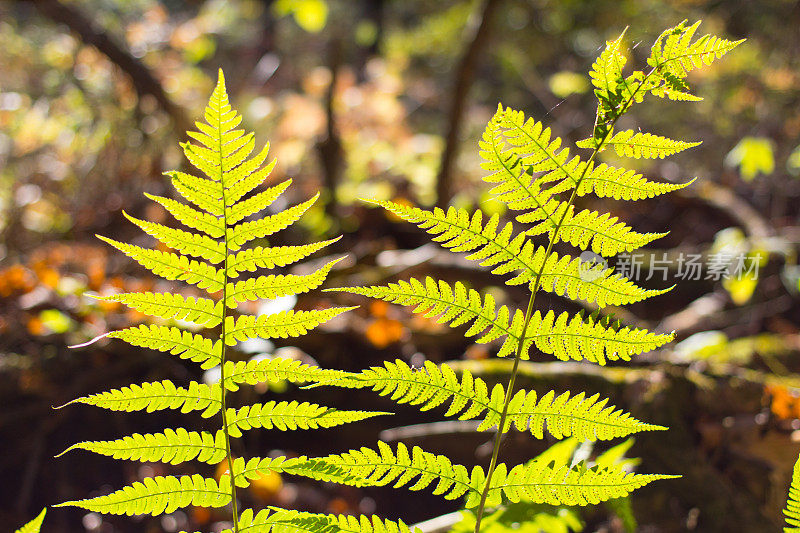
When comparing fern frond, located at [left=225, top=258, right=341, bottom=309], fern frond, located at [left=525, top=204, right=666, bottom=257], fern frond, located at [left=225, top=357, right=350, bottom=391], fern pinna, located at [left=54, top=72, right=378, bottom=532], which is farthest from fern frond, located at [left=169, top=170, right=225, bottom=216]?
fern frond, located at [left=525, top=204, right=666, bottom=257]

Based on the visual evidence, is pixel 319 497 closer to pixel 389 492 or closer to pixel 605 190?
pixel 389 492

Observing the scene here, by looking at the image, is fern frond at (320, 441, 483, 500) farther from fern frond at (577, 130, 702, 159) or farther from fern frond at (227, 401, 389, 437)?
fern frond at (577, 130, 702, 159)

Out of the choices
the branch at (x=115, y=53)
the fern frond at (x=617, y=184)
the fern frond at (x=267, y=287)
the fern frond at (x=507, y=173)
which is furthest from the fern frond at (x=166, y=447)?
the branch at (x=115, y=53)

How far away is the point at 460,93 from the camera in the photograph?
14.8 ft

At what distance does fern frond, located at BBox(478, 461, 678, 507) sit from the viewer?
0.91 meters

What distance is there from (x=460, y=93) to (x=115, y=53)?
8.76ft

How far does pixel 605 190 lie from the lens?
2.91 ft

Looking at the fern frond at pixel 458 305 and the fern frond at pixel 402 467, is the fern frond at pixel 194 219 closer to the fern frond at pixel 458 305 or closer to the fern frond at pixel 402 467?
the fern frond at pixel 458 305

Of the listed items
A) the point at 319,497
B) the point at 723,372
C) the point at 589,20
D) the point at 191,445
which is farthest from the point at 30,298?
the point at 589,20

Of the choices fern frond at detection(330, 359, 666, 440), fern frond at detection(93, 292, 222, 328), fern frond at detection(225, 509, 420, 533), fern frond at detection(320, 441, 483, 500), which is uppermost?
fern frond at detection(93, 292, 222, 328)

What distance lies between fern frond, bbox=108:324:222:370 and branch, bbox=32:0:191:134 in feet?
Result: 12.8

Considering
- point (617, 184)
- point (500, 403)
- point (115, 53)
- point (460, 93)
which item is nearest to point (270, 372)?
point (500, 403)

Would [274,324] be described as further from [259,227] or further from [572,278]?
[572,278]

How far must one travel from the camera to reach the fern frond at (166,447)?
0.90 metres
